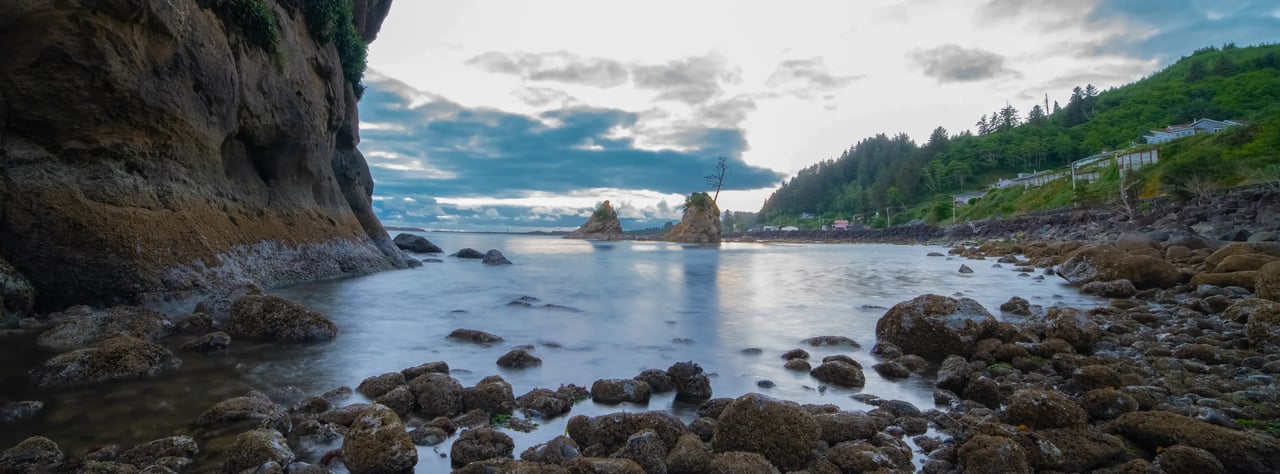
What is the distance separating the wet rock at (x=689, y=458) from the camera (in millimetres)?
3703

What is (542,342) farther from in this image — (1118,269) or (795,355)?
(1118,269)

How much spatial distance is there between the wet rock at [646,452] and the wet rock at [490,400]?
1.63m

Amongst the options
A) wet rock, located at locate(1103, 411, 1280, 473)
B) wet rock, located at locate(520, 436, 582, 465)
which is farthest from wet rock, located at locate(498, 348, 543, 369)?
wet rock, located at locate(1103, 411, 1280, 473)

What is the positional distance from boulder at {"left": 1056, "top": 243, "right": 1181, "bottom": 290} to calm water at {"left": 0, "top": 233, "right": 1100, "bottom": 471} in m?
0.86

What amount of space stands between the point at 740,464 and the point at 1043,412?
254 cm

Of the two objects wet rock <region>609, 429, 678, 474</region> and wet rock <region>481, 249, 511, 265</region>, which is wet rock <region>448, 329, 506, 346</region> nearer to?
wet rock <region>609, 429, 678, 474</region>

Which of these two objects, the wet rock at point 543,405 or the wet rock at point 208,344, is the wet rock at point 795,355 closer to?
the wet rock at point 543,405

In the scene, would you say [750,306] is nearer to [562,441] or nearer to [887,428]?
[887,428]

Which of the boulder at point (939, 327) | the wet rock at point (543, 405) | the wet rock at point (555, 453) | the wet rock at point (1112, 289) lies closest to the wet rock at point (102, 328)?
the wet rock at point (543, 405)

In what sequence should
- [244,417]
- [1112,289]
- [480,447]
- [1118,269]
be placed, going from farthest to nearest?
[1118,269]
[1112,289]
[244,417]
[480,447]

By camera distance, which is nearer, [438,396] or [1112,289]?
[438,396]

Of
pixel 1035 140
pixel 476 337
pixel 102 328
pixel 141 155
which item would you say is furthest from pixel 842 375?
pixel 1035 140

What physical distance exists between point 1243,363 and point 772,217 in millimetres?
174597

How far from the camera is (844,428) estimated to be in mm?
4254
